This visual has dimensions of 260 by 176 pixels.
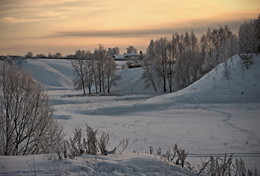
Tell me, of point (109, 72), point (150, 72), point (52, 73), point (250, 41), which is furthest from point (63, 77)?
point (250, 41)

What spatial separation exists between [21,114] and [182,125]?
13.3m

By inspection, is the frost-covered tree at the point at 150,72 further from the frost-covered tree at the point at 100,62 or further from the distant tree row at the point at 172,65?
the frost-covered tree at the point at 100,62

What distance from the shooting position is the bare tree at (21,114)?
567 inches

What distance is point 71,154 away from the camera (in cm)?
903

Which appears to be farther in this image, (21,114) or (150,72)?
(150,72)

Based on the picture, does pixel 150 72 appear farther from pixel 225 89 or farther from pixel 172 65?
pixel 225 89

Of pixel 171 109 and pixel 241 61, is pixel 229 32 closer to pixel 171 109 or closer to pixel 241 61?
pixel 241 61

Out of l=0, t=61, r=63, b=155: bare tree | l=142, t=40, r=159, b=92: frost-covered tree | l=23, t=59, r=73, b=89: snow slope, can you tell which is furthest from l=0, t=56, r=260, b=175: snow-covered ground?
l=23, t=59, r=73, b=89: snow slope

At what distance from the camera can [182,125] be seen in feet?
76.6

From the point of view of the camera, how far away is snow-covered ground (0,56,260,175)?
8070 mm

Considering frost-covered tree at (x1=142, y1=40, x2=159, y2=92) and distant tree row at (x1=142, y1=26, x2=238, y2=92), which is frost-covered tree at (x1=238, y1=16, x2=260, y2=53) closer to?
distant tree row at (x1=142, y1=26, x2=238, y2=92)

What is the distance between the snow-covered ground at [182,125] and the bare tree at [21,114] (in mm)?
1617

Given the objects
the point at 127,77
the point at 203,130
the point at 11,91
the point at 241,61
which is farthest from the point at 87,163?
the point at 127,77

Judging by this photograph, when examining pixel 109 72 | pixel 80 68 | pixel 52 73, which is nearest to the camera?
pixel 109 72
